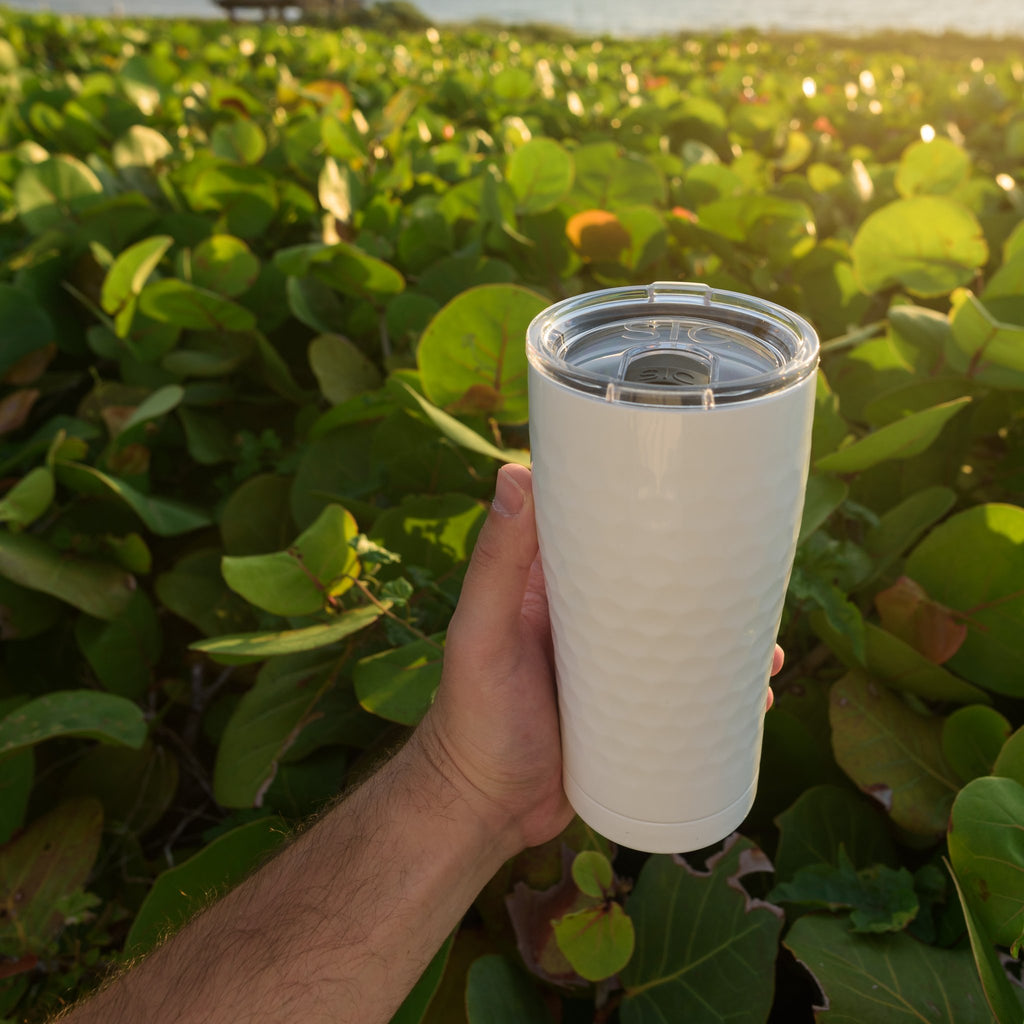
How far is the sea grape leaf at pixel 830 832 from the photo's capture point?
1.03m

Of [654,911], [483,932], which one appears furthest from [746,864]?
[483,932]

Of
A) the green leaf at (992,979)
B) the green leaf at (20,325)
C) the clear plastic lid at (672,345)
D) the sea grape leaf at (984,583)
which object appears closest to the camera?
the clear plastic lid at (672,345)

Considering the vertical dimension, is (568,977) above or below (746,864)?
below

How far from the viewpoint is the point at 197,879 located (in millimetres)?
1087

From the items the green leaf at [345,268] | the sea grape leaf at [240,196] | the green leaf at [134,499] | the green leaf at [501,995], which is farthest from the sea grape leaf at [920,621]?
the sea grape leaf at [240,196]

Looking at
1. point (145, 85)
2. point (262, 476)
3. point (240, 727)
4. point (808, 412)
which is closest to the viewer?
point (808, 412)

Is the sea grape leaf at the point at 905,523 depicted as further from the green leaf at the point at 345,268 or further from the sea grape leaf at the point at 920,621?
the green leaf at the point at 345,268

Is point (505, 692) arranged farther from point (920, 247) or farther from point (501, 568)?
point (920, 247)

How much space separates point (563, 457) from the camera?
0.64 m

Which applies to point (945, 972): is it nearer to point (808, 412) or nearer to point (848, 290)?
point (808, 412)

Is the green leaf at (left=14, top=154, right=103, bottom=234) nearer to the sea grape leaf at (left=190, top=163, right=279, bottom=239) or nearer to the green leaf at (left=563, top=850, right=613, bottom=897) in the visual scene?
the sea grape leaf at (left=190, top=163, right=279, bottom=239)

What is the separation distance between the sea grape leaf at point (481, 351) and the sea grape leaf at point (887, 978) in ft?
2.27

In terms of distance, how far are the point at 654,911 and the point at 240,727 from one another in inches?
21.8

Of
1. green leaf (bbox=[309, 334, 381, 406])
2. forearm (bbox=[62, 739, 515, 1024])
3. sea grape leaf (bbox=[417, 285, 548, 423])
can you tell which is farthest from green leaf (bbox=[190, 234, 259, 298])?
forearm (bbox=[62, 739, 515, 1024])
